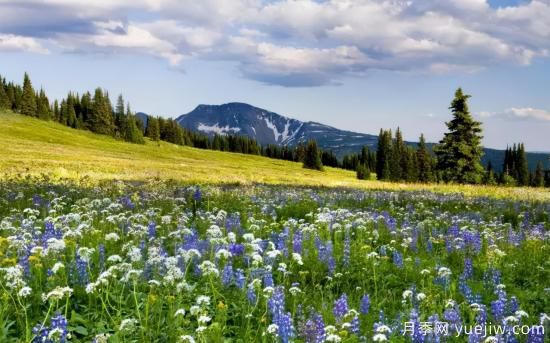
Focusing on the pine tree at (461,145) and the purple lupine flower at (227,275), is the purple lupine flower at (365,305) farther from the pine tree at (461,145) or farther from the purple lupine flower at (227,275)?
the pine tree at (461,145)

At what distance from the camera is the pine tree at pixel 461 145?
2479 inches

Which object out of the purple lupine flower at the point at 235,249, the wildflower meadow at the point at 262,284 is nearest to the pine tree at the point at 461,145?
the wildflower meadow at the point at 262,284

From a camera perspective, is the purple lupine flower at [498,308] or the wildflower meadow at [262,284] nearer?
the wildflower meadow at [262,284]

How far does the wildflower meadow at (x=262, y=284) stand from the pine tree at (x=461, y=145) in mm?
52038

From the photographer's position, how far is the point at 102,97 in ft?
479

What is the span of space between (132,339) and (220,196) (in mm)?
12290

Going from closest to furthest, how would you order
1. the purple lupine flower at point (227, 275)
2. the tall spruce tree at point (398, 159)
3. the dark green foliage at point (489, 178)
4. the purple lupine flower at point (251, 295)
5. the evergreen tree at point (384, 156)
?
1. the purple lupine flower at point (251, 295)
2. the purple lupine flower at point (227, 275)
3. the dark green foliage at point (489, 178)
4. the tall spruce tree at point (398, 159)
5. the evergreen tree at point (384, 156)

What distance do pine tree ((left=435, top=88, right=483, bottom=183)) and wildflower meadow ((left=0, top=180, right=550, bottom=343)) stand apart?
52038 mm

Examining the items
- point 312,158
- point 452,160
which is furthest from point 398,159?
point 452,160

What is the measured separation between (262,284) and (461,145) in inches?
2372

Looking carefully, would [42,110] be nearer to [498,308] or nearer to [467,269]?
[467,269]

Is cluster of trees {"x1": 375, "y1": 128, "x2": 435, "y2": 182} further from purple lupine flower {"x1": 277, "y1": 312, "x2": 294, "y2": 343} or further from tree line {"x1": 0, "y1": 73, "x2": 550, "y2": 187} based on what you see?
purple lupine flower {"x1": 277, "y1": 312, "x2": 294, "y2": 343}

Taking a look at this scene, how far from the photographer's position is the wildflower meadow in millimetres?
5094

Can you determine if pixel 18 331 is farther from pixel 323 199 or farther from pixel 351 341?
pixel 323 199
